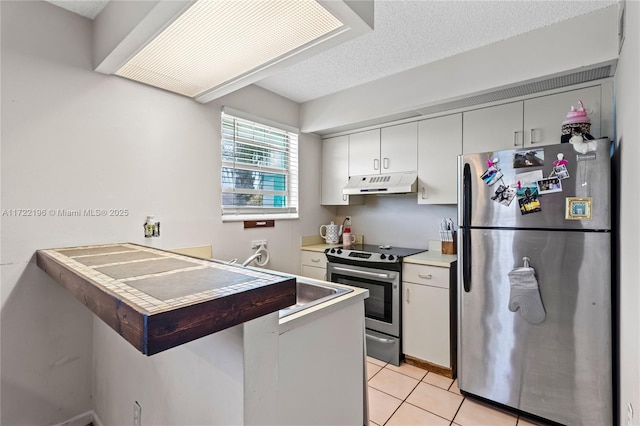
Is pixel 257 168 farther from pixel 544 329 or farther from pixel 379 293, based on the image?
pixel 544 329

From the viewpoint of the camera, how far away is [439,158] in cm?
268

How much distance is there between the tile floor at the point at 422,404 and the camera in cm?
186

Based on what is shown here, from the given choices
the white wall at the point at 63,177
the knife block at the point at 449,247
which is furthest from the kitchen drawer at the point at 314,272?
the white wall at the point at 63,177

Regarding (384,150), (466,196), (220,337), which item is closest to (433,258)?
(466,196)

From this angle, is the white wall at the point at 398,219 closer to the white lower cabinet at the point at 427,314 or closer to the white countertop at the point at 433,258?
the white countertop at the point at 433,258

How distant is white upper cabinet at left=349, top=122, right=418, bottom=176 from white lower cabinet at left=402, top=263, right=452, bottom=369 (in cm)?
100

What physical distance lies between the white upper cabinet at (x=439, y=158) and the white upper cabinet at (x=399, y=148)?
0.19 ft

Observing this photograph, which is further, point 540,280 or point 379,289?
point 379,289

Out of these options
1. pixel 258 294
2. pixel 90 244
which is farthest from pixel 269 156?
pixel 258 294

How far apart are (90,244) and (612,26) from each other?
3.34 metres

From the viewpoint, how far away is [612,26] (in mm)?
1751

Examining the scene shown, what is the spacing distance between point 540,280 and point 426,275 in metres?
0.76

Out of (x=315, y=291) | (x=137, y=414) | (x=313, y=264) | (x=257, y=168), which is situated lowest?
(x=137, y=414)

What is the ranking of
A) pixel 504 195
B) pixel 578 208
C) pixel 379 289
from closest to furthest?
pixel 578 208, pixel 504 195, pixel 379 289
